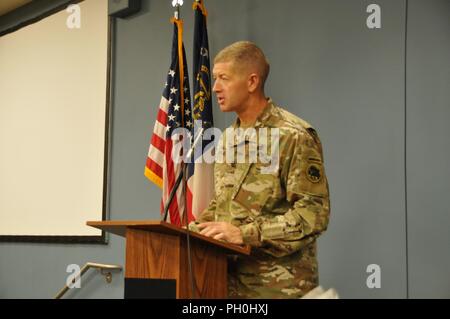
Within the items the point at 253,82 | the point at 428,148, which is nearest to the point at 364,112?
the point at 428,148

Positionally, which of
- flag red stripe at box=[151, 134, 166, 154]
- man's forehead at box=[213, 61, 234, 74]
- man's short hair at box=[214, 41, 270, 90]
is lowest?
flag red stripe at box=[151, 134, 166, 154]

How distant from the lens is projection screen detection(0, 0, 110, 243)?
444cm

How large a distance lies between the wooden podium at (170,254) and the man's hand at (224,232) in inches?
1.3

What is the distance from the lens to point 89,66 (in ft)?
14.9

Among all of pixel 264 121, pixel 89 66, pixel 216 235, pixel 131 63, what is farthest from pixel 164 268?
pixel 89 66

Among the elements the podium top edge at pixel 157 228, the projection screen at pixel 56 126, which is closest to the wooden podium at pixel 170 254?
the podium top edge at pixel 157 228

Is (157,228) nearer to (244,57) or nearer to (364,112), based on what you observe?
(244,57)

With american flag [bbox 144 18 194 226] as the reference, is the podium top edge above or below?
below

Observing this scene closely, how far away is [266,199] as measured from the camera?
6.86 feet

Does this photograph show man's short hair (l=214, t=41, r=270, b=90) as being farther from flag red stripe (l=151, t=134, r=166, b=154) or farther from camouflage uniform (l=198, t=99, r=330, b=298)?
flag red stripe (l=151, t=134, r=166, b=154)

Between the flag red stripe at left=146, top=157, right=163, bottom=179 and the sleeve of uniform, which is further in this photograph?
the flag red stripe at left=146, top=157, right=163, bottom=179

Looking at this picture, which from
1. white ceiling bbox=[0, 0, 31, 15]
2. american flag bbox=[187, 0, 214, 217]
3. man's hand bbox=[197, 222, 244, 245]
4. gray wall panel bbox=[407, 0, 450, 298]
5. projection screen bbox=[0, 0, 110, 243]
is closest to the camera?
man's hand bbox=[197, 222, 244, 245]

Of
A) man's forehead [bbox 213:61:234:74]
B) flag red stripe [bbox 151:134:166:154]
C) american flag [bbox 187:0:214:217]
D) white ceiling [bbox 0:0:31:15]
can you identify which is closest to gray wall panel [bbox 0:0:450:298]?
american flag [bbox 187:0:214:217]

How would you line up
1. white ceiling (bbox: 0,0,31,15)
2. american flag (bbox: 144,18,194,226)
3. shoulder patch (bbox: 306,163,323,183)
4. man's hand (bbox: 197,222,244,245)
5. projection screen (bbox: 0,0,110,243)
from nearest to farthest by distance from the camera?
man's hand (bbox: 197,222,244,245) < shoulder patch (bbox: 306,163,323,183) < american flag (bbox: 144,18,194,226) < projection screen (bbox: 0,0,110,243) < white ceiling (bbox: 0,0,31,15)
